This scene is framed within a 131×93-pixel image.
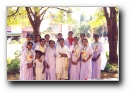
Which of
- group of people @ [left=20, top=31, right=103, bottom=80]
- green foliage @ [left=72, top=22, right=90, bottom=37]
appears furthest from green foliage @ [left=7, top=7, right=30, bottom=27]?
green foliage @ [left=72, top=22, right=90, bottom=37]

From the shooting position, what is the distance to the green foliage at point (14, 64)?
2863mm

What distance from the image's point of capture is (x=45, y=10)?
2859mm

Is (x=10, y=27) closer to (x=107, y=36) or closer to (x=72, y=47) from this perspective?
(x=72, y=47)

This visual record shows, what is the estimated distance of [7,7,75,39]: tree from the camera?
2852mm

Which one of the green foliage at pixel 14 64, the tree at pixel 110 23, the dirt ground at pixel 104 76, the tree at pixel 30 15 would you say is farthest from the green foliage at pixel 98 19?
the green foliage at pixel 14 64

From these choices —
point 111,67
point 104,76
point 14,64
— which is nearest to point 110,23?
point 111,67

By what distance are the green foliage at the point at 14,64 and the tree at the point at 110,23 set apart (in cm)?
85

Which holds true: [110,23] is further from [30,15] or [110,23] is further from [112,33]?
[30,15]

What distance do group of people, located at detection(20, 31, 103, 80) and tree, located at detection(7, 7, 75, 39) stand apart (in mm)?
151

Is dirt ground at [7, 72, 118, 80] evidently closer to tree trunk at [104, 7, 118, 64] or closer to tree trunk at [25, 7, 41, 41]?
tree trunk at [104, 7, 118, 64]

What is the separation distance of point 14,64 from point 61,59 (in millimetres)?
503
